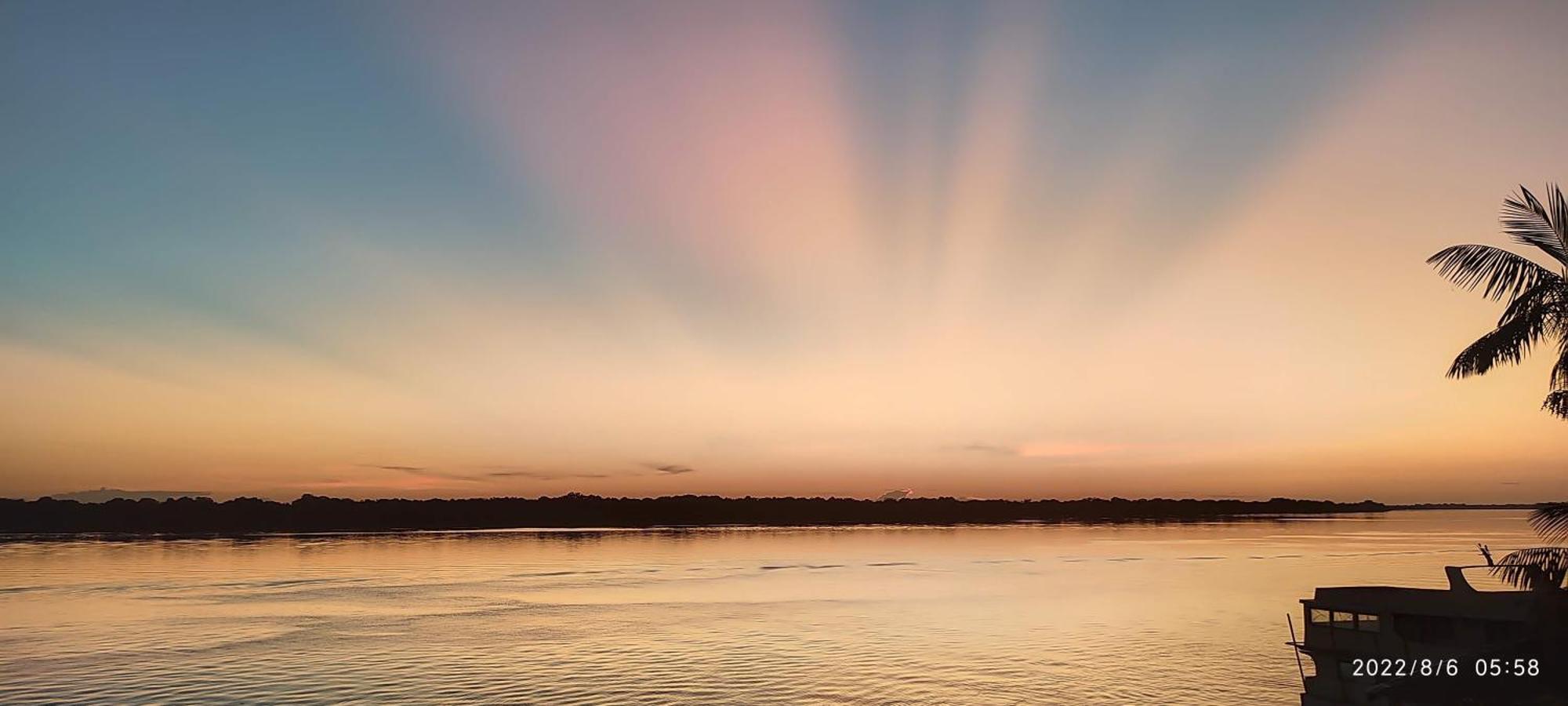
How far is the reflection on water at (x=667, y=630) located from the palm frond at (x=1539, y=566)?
64.0ft

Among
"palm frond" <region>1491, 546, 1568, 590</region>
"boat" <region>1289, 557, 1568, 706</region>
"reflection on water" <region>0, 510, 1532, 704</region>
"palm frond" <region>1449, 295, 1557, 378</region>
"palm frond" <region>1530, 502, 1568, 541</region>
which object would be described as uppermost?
"palm frond" <region>1449, 295, 1557, 378</region>

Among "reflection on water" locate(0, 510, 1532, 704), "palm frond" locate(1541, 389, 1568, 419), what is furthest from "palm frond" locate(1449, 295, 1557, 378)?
"reflection on water" locate(0, 510, 1532, 704)

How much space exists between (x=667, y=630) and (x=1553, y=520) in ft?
191

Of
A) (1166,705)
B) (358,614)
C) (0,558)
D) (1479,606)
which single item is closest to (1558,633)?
(1479,606)

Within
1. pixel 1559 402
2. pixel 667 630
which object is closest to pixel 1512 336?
pixel 1559 402

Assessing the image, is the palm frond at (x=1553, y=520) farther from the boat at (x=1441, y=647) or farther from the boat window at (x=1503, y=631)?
the boat window at (x=1503, y=631)

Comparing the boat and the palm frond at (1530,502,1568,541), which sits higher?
the palm frond at (1530,502,1568,541)

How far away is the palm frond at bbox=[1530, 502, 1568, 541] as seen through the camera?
27.9 metres

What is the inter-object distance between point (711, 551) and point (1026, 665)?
138 m

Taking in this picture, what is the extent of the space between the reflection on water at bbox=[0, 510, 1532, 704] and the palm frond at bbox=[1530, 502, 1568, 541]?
839 inches

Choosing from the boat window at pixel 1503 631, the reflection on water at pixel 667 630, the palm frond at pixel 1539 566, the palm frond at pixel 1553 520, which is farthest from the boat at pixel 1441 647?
the reflection on water at pixel 667 630

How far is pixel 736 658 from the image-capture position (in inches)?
2452

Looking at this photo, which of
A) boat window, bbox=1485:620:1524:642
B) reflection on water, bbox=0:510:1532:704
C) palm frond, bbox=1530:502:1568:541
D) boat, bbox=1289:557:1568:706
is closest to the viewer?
palm frond, bbox=1530:502:1568:541

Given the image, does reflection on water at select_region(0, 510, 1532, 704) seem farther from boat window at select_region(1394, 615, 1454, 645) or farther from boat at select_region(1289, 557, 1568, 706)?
boat window at select_region(1394, 615, 1454, 645)
